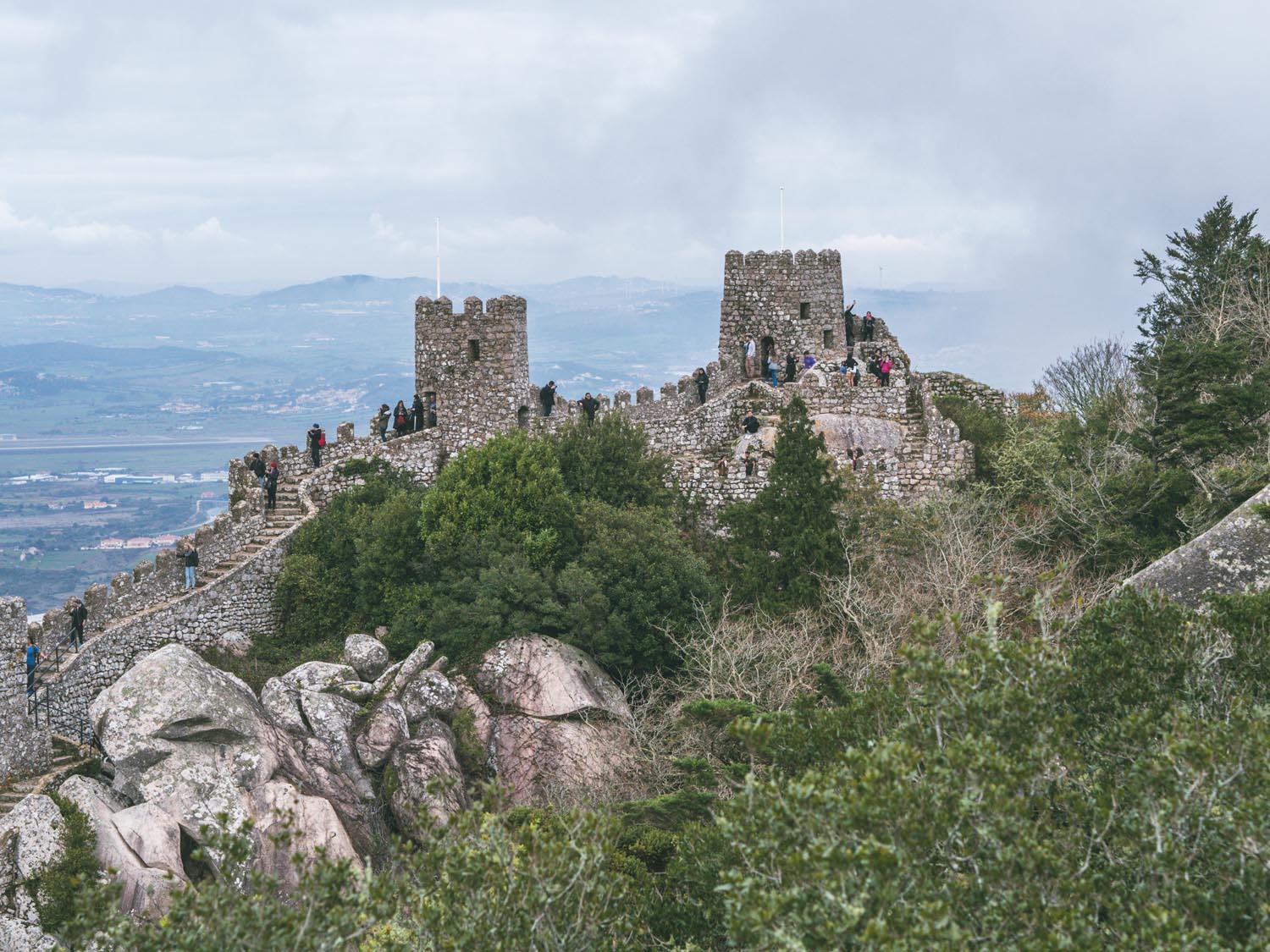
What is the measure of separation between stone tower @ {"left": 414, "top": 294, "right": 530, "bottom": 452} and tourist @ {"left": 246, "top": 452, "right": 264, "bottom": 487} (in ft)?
16.8

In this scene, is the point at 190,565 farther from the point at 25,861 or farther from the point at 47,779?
the point at 25,861

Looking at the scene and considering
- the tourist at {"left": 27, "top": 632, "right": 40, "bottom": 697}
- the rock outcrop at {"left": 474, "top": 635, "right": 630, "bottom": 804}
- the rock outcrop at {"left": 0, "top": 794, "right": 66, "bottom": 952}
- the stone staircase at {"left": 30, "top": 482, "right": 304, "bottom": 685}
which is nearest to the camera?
the rock outcrop at {"left": 0, "top": 794, "right": 66, "bottom": 952}

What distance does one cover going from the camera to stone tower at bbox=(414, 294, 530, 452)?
1620 inches

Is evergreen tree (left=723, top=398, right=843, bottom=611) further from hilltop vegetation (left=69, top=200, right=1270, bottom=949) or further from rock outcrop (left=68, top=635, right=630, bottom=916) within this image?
rock outcrop (left=68, top=635, right=630, bottom=916)

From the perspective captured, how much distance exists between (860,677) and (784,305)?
19010 mm

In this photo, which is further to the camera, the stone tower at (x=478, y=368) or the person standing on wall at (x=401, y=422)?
the person standing on wall at (x=401, y=422)

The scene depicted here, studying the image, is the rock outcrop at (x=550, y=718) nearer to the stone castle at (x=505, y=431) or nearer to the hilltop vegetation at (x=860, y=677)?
A: the hilltop vegetation at (x=860, y=677)

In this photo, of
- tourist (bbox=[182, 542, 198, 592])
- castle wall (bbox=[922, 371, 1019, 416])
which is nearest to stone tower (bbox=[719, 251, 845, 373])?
castle wall (bbox=[922, 371, 1019, 416])

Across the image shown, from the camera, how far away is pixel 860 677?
3064 centimetres

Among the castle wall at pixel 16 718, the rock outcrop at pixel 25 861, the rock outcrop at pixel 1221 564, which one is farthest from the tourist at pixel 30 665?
the rock outcrop at pixel 1221 564

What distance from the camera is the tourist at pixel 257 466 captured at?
40.9 metres

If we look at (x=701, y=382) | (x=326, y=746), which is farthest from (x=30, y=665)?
(x=701, y=382)

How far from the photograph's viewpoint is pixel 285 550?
38656 millimetres

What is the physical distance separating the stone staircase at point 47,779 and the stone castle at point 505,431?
802mm
